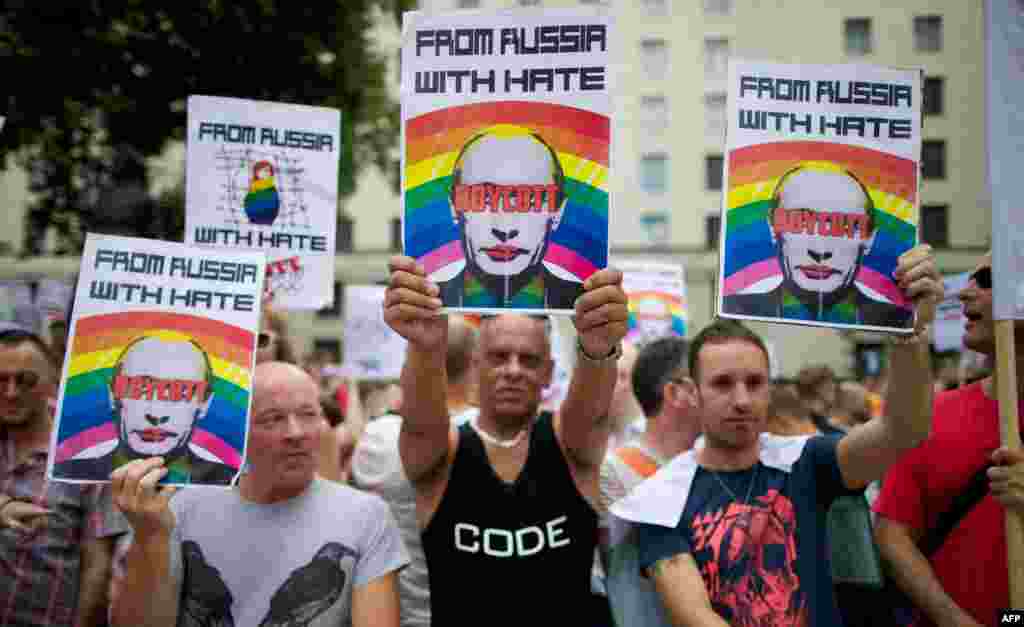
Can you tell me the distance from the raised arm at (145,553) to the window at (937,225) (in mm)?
37436

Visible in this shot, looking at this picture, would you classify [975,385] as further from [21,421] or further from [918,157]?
[21,421]

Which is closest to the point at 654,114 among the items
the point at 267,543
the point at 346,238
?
the point at 346,238

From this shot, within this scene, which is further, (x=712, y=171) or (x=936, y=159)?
(x=712, y=171)

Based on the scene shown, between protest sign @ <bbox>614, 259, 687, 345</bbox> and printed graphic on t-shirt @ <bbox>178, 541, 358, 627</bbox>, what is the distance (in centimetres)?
433

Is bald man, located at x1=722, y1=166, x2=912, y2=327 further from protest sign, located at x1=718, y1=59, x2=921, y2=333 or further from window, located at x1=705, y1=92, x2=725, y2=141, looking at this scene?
window, located at x1=705, y1=92, x2=725, y2=141

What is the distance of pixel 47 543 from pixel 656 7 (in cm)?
3521

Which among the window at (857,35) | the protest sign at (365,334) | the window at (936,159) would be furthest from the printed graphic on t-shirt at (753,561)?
the window at (936,159)

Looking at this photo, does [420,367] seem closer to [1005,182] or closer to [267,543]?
[267,543]

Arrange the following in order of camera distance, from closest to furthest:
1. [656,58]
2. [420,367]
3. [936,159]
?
1. [420,367]
2. [936,159]
3. [656,58]

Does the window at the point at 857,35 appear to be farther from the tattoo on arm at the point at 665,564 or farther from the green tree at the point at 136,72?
the tattoo on arm at the point at 665,564

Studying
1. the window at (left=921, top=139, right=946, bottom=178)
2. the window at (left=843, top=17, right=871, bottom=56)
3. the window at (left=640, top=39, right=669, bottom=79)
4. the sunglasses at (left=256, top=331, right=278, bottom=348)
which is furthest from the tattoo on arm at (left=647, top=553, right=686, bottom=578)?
the window at (left=640, top=39, right=669, bottom=79)

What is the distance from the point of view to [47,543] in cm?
356

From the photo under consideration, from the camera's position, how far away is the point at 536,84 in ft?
10.0

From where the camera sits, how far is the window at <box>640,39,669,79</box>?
120ft
